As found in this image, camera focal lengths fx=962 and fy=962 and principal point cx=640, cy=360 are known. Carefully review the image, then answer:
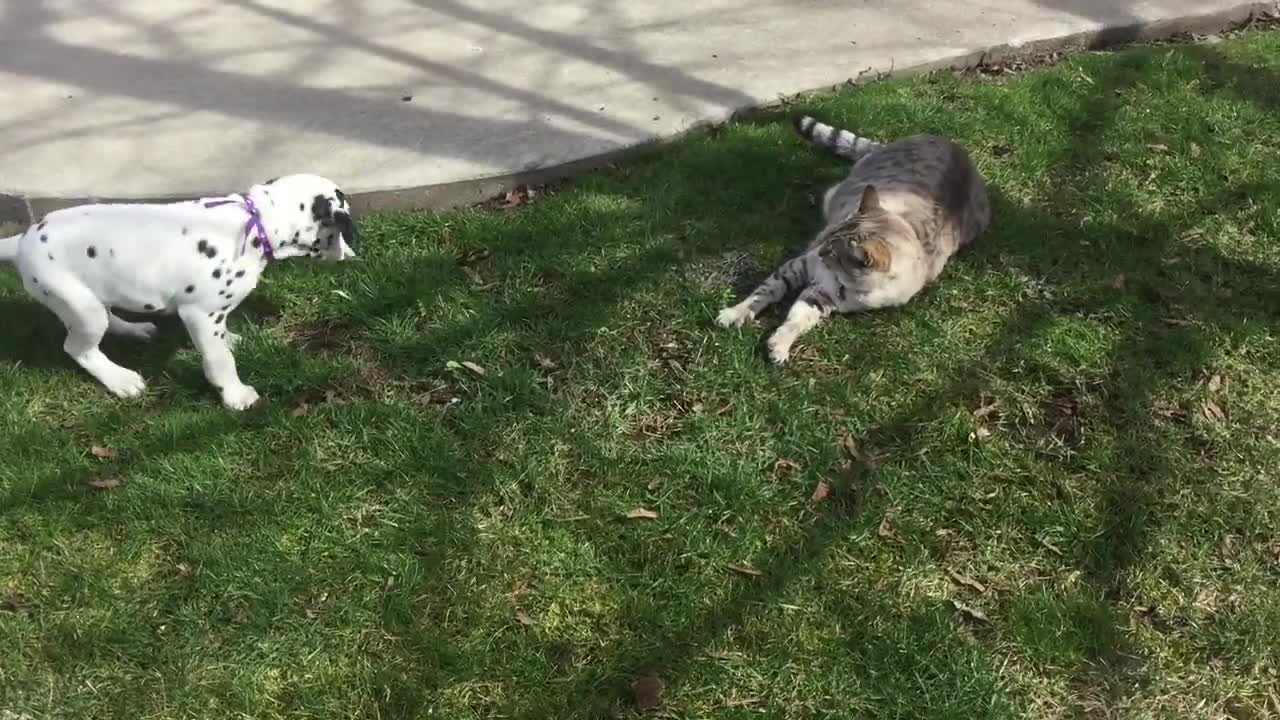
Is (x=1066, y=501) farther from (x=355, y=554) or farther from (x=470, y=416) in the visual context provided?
(x=355, y=554)

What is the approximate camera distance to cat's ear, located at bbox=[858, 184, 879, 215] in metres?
4.50

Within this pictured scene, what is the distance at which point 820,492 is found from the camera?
372 cm

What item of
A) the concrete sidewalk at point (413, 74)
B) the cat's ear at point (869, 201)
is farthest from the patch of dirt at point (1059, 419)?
the concrete sidewalk at point (413, 74)

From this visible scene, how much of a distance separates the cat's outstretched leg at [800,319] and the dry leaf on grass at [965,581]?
120 cm

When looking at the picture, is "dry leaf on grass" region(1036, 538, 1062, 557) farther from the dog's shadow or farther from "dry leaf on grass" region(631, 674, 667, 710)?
the dog's shadow

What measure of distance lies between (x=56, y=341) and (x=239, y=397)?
0.98 metres

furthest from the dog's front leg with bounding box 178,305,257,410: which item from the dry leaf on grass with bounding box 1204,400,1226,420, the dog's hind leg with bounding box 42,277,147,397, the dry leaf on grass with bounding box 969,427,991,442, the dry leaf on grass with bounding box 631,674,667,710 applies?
the dry leaf on grass with bounding box 1204,400,1226,420

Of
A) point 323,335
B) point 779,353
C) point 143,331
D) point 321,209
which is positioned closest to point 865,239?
point 779,353

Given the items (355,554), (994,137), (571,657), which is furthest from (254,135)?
(994,137)

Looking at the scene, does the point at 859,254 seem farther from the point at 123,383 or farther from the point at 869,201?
the point at 123,383

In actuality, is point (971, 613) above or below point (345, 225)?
below

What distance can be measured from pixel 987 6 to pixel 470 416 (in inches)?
206

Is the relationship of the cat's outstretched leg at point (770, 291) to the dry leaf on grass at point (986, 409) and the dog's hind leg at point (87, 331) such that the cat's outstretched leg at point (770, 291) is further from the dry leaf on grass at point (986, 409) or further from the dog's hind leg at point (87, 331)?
the dog's hind leg at point (87, 331)

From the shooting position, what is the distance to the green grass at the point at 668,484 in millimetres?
3148
